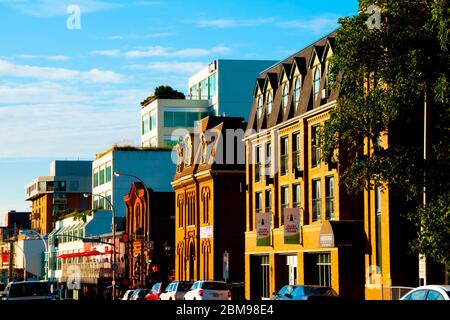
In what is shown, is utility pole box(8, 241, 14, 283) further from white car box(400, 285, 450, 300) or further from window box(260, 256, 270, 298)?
white car box(400, 285, 450, 300)

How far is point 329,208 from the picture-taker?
179ft

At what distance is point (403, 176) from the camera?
114 feet

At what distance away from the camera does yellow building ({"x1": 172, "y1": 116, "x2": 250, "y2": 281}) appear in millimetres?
76250

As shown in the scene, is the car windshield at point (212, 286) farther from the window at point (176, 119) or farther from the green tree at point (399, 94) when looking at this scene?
the window at point (176, 119)

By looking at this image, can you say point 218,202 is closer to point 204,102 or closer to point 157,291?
point 157,291

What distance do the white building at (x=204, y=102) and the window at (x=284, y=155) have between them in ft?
171

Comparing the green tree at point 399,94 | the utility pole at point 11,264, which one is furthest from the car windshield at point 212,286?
the utility pole at point 11,264

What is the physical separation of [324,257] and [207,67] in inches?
2690

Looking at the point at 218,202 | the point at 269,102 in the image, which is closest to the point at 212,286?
the point at 269,102

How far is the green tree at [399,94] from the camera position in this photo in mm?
32812

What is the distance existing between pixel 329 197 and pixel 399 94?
21.5 m
